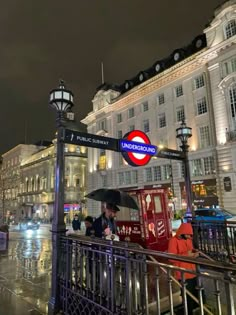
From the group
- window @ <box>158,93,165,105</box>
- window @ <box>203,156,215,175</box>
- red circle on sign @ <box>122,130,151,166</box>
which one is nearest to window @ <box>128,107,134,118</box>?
window @ <box>158,93,165,105</box>

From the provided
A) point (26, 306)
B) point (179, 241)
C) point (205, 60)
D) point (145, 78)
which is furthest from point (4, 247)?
point (145, 78)

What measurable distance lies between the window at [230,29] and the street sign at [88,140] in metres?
27.3

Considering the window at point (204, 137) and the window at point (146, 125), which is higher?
the window at point (146, 125)

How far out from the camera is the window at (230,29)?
26812 mm

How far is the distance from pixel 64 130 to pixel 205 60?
29.0 metres

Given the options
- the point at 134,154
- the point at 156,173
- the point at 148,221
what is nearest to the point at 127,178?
the point at 156,173

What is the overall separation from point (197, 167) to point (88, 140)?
26781 millimetres

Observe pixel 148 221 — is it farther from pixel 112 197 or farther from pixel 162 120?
pixel 162 120

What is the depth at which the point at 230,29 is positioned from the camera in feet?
89.1

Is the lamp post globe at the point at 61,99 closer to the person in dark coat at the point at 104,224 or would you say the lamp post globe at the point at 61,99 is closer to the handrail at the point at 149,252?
the handrail at the point at 149,252

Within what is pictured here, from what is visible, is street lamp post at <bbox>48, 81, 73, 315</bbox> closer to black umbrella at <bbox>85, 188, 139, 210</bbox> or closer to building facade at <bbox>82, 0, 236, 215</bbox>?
black umbrella at <bbox>85, 188, 139, 210</bbox>

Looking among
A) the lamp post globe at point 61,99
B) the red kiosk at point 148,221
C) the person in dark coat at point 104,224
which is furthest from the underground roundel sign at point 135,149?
the red kiosk at point 148,221

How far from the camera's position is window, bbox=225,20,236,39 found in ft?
88.0

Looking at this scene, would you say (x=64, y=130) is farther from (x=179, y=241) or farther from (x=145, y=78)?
(x=145, y=78)
